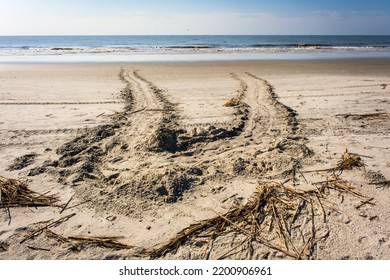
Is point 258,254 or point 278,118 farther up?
point 278,118

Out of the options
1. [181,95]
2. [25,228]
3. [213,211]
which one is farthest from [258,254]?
[181,95]

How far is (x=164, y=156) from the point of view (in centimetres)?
385

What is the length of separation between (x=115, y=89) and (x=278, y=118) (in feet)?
16.4

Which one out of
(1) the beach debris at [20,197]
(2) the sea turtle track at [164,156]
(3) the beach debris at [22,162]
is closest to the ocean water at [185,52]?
(2) the sea turtle track at [164,156]

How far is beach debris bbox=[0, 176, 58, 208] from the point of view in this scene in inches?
114

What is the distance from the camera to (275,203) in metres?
2.86

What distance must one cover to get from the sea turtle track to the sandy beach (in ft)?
0.06

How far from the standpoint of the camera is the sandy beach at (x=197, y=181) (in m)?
2.41

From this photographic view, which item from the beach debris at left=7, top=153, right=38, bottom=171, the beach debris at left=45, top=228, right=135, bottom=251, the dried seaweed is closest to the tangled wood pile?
the dried seaweed

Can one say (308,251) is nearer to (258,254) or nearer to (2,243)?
(258,254)

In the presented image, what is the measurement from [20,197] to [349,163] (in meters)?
3.78

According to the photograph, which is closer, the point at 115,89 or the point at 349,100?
the point at 349,100

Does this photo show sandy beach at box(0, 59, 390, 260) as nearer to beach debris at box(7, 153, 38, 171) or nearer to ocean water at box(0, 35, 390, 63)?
beach debris at box(7, 153, 38, 171)

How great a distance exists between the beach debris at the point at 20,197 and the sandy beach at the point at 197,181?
0.02 meters
